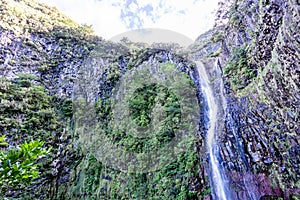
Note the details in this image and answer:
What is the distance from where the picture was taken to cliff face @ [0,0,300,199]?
711 centimetres

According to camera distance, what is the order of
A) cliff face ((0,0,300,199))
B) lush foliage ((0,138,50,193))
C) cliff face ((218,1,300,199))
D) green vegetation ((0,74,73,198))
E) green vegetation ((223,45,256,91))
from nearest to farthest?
lush foliage ((0,138,50,193)) < cliff face ((218,1,300,199)) < cliff face ((0,0,300,199)) < green vegetation ((0,74,73,198)) < green vegetation ((223,45,256,91))

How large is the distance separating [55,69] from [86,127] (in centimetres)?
481

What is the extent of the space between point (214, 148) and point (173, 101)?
8.95 feet

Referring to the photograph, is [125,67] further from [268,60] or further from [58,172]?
[268,60]

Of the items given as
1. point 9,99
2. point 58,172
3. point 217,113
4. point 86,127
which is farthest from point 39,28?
point 217,113

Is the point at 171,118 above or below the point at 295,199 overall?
above

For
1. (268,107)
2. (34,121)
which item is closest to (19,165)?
(268,107)

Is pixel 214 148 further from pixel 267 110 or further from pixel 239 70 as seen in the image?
pixel 239 70

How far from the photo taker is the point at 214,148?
9.08m

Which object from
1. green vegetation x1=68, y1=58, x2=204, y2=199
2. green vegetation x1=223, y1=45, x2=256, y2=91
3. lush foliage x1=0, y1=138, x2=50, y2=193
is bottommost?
lush foliage x1=0, y1=138, x2=50, y2=193

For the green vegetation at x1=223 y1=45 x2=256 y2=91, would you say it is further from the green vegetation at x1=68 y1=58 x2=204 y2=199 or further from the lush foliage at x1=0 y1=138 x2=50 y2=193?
the lush foliage at x1=0 y1=138 x2=50 y2=193

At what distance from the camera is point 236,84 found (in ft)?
32.7

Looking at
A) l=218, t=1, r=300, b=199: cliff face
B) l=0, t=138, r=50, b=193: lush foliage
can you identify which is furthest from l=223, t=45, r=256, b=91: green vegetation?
l=0, t=138, r=50, b=193: lush foliage

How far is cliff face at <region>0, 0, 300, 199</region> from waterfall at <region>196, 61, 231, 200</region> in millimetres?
254
